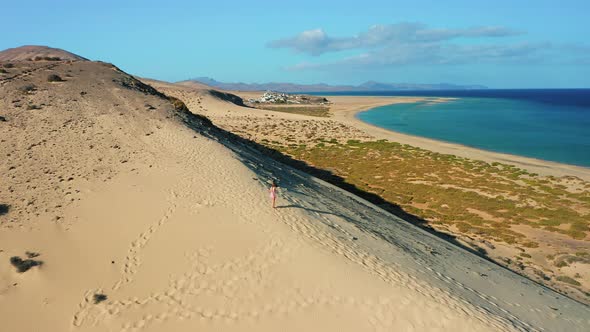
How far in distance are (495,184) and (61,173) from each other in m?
28.6

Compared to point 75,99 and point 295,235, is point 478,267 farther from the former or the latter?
point 75,99

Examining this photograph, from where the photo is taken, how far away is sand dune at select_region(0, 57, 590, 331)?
911cm

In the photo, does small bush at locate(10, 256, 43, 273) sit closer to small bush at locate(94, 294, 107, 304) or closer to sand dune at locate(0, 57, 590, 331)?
sand dune at locate(0, 57, 590, 331)

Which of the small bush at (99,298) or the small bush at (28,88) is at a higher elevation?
the small bush at (28,88)

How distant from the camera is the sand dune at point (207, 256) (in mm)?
9109

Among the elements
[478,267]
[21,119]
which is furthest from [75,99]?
[478,267]

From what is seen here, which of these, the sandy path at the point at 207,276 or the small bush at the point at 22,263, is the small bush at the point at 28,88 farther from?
the small bush at the point at 22,263

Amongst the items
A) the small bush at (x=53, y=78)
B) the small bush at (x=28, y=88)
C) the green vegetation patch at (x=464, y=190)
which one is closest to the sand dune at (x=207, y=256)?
the green vegetation patch at (x=464, y=190)

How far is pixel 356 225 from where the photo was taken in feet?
48.7

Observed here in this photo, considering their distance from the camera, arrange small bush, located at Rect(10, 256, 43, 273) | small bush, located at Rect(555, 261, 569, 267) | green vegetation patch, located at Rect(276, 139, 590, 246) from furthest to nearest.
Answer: green vegetation patch, located at Rect(276, 139, 590, 246), small bush, located at Rect(555, 261, 569, 267), small bush, located at Rect(10, 256, 43, 273)

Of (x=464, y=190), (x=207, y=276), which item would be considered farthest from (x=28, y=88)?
(x=464, y=190)

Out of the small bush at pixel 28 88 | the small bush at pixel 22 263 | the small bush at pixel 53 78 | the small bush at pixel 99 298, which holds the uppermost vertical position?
the small bush at pixel 53 78

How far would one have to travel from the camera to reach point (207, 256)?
10938 millimetres

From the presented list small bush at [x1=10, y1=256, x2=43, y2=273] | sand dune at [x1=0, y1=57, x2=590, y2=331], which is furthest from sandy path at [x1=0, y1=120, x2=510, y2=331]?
small bush at [x1=10, y1=256, x2=43, y2=273]
